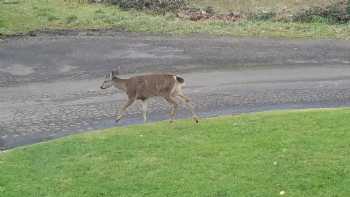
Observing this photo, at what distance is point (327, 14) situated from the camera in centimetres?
2803

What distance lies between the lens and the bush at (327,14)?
2759 cm

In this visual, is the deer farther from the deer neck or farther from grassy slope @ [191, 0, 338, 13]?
grassy slope @ [191, 0, 338, 13]

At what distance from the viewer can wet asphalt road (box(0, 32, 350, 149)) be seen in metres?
17.9

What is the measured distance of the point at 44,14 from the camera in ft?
94.1

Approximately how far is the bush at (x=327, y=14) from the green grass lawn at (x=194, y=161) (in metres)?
12.5

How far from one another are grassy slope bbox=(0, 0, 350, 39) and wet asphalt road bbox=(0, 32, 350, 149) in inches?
33.2

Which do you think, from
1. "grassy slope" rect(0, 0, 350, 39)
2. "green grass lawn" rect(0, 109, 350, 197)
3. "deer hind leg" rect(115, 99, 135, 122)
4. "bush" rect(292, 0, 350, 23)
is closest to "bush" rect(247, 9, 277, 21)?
"grassy slope" rect(0, 0, 350, 39)

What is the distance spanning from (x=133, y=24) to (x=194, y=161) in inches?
587

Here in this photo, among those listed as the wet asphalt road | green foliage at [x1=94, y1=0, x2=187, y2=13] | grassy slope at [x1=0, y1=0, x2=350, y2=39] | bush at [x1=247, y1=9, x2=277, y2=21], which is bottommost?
the wet asphalt road

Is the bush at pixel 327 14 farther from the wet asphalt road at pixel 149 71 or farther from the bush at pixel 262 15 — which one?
the wet asphalt road at pixel 149 71

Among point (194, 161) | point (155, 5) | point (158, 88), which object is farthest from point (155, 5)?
point (194, 161)

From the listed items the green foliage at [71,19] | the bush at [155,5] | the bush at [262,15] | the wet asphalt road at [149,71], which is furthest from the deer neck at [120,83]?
the bush at [155,5]

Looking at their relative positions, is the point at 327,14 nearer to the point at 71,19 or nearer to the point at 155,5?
the point at 155,5

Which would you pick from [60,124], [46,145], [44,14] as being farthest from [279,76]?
[44,14]
